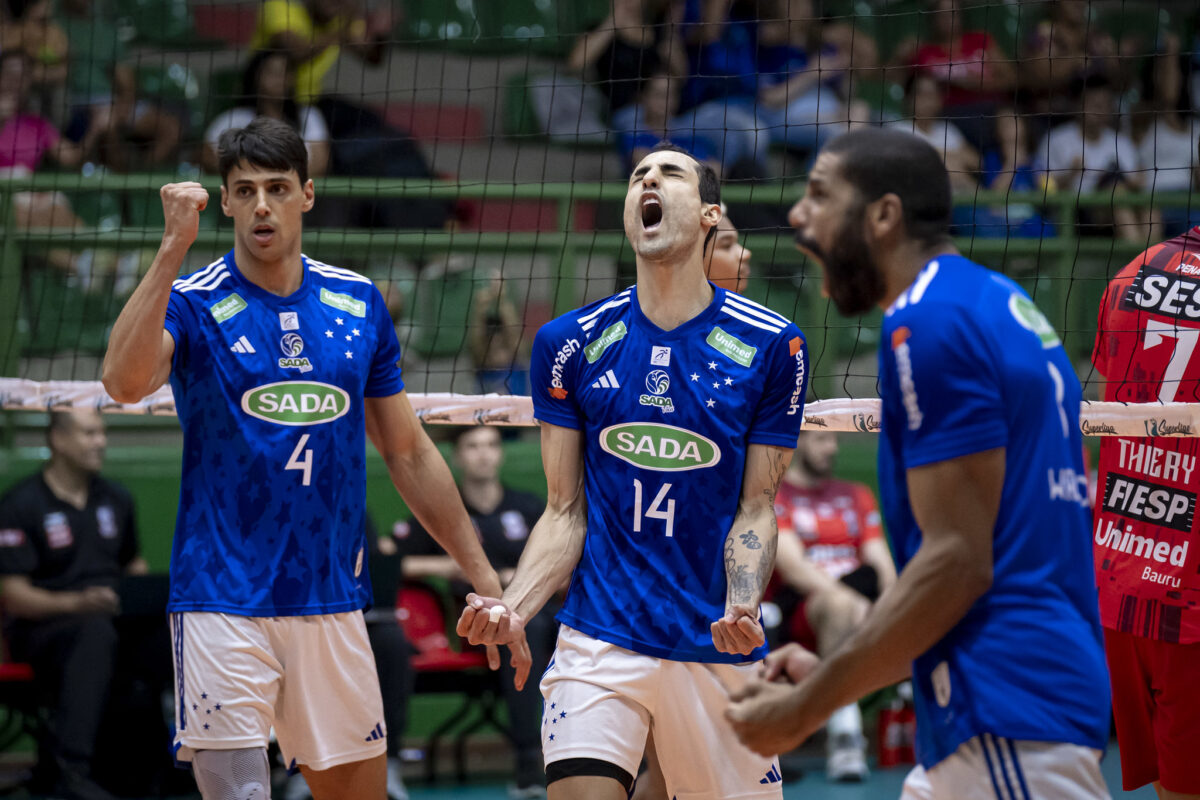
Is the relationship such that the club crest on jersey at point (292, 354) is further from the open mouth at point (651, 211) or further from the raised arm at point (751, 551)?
the raised arm at point (751, 551)

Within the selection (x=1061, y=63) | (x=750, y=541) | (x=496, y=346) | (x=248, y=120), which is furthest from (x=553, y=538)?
(x=1061, y=63)

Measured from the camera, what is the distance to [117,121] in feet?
34.5

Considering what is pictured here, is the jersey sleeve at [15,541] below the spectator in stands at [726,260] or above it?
below

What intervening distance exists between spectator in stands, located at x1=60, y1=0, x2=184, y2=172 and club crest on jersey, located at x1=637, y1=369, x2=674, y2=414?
22.0ft

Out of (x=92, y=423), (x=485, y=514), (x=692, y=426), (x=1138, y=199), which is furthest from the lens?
(x=1138, y=199)

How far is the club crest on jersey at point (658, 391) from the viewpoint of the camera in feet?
14.0

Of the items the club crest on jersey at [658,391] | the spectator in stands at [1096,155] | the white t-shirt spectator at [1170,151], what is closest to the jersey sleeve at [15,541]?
the club crest on jersey at [658,391]

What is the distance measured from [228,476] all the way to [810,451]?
16.6ft

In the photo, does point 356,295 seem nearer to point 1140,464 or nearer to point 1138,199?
point 1140,464

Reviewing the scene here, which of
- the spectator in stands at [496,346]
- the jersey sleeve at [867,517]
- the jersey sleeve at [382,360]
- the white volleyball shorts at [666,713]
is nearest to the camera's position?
the white volleyball shorts at [666,713]

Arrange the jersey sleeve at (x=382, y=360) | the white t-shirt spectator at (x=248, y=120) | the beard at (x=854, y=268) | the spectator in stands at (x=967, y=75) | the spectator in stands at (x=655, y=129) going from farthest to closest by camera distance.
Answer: the spectator in stands at (x=967, y=75)
the spectator in stands at (x=655, y=129)
the white t-shirt spectator at (x=248, y=120)
the jersey sleeve at (x=382, y=360)
the beard at (x=854, y=268)

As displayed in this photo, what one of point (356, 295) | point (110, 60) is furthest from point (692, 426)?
point (110, 60)

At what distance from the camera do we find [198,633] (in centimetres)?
436

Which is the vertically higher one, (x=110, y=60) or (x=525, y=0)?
(x=525, y=0)
